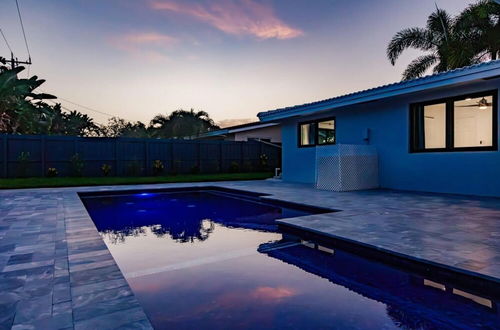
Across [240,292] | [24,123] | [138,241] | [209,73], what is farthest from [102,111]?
[240,292]

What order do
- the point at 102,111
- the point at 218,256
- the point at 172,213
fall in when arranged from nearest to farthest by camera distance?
1. the point at 218,256
2. the point at 172,213
3. the point at 102,111

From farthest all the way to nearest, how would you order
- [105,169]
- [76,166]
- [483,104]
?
[105,169], [76,166], [483,104]

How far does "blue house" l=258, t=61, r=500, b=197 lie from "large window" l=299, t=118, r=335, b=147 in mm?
177

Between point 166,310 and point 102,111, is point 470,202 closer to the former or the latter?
point 166,310

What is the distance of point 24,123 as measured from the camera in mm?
19531

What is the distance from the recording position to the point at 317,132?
39.6 ft

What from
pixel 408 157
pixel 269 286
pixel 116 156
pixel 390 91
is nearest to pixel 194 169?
pixel 116 156

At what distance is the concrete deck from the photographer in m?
2.08

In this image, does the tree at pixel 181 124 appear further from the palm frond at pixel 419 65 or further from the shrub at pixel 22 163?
the palm frond at pixel 419 65

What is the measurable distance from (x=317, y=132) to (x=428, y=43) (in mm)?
9826

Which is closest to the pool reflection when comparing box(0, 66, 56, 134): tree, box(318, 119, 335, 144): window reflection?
A: box(318, 119, 335, 144): window reflection

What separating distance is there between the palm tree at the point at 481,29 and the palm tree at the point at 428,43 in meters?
0.65

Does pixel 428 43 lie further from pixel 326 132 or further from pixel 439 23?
pixel 326 132

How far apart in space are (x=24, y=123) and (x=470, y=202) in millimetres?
22731
